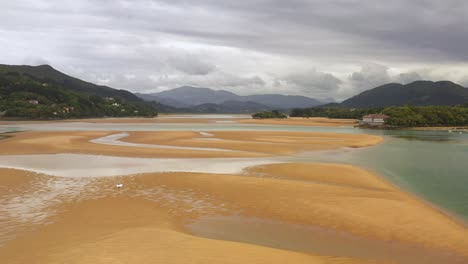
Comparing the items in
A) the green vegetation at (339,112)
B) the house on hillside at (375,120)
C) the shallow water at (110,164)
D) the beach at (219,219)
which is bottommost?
the beach at (219,219)

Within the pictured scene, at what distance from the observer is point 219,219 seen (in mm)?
Result: 14719

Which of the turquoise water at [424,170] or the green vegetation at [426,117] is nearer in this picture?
the turquoise water at [424,170]

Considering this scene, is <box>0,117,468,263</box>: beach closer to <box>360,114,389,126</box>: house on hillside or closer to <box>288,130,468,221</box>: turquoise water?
<box>288,130,468,221</box>: turquoise water

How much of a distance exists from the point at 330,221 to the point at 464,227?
5.00 meters

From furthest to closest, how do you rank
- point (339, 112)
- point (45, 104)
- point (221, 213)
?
point (339, 112) → point (45, 104) → point (221, 213)

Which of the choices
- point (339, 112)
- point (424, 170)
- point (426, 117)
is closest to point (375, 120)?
point (426, 117)

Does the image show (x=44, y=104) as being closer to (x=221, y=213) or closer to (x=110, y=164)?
(x=110, y=164)

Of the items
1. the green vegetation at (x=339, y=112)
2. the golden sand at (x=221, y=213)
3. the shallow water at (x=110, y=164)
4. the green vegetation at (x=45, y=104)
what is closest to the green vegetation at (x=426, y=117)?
the green vegetation at (x=339, y=112)

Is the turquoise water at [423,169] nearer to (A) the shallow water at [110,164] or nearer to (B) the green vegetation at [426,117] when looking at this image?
(A) the shallow water at [110,164]

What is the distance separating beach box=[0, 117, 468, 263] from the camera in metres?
11.0

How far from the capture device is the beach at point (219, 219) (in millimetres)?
11016

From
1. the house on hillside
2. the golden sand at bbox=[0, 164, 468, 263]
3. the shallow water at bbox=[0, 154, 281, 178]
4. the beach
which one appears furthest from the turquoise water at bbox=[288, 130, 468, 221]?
the house on hillside

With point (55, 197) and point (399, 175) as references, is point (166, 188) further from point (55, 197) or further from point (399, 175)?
point (399, 175)

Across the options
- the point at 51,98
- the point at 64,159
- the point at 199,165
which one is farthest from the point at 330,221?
the point at 51,98
